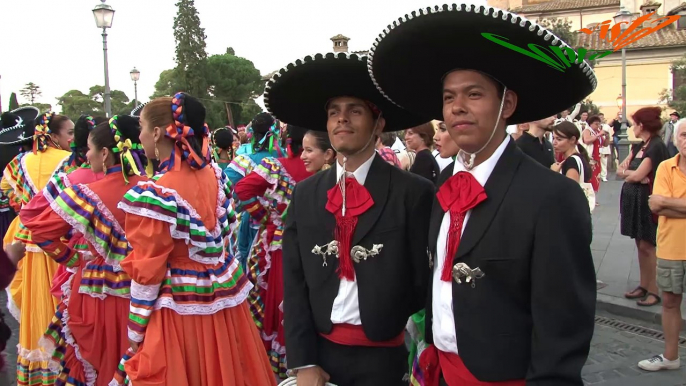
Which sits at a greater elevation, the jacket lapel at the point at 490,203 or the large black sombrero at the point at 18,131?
the large black sombrero at the point at 18,131

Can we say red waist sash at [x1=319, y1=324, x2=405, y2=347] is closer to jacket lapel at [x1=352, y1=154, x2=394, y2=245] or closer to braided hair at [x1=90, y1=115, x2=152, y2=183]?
jacket lapel at [x1=352, y1=154, x2=394, y2=245]

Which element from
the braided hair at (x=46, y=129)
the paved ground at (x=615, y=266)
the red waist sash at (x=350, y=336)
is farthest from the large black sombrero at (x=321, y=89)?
the paved ground at (x=615, y=266)

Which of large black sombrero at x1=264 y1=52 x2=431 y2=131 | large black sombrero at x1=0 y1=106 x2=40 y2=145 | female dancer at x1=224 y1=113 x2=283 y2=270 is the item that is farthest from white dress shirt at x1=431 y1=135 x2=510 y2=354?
large black sombrero at x1=0 y1=106 x2=40 y2=145

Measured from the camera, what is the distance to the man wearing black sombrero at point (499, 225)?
1.79 meters

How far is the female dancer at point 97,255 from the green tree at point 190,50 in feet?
163

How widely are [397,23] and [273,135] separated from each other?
3.70m

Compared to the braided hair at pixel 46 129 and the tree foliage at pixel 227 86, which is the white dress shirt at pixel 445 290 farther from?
the tree foliage at pixel 227 86

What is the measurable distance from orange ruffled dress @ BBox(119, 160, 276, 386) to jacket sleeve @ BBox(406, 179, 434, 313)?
55.7 inches

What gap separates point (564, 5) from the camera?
44.2 m

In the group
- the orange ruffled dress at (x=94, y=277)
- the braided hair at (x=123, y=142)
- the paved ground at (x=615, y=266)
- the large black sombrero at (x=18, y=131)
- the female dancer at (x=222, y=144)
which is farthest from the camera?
the female dancer at (x=222, y=144)

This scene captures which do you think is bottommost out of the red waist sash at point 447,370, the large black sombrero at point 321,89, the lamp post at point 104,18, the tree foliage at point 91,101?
the red waist sash at point 447,370

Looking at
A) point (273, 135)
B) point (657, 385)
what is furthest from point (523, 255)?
point (273, 135)

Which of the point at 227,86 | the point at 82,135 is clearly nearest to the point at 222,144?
the point at 82,135

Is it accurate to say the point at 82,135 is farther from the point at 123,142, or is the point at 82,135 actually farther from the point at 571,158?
the point at 571,158
